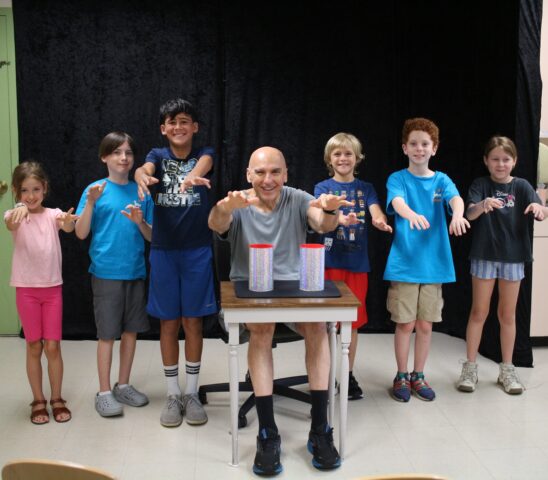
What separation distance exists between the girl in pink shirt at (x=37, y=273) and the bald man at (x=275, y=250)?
84 cm

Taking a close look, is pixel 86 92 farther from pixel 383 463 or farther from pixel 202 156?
pixel 383 463

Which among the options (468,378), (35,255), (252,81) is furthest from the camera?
(252,81)

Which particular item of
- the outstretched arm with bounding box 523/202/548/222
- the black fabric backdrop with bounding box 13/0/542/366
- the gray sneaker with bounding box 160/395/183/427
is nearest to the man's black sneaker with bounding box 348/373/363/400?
the gray sneaker with bounding box 160/395/183/427

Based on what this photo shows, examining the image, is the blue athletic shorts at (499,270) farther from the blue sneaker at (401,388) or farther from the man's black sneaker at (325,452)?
the man's black sneaker at (325,452)

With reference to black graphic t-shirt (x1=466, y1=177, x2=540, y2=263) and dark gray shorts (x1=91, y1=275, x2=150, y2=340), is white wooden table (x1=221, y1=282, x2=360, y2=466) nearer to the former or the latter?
dark gray shorts (x1=91, y1=275, x2=150, y2=340)

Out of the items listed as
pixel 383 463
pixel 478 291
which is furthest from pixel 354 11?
pixel 383 463

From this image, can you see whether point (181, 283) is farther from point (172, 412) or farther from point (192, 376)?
point (172, 412)

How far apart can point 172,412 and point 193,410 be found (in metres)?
0.10

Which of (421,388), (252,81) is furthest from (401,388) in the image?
(252,81)

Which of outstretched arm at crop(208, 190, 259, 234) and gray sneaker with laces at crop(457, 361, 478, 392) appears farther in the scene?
gray sneaker with laces at crop(457, 361, 478, 392)

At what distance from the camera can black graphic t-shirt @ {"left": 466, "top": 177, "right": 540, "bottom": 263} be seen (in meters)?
3.23

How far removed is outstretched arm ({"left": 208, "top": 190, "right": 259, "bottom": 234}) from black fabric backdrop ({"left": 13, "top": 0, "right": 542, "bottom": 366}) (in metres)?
1.66

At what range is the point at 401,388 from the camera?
318 cm

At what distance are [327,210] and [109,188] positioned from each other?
3.72 feet
